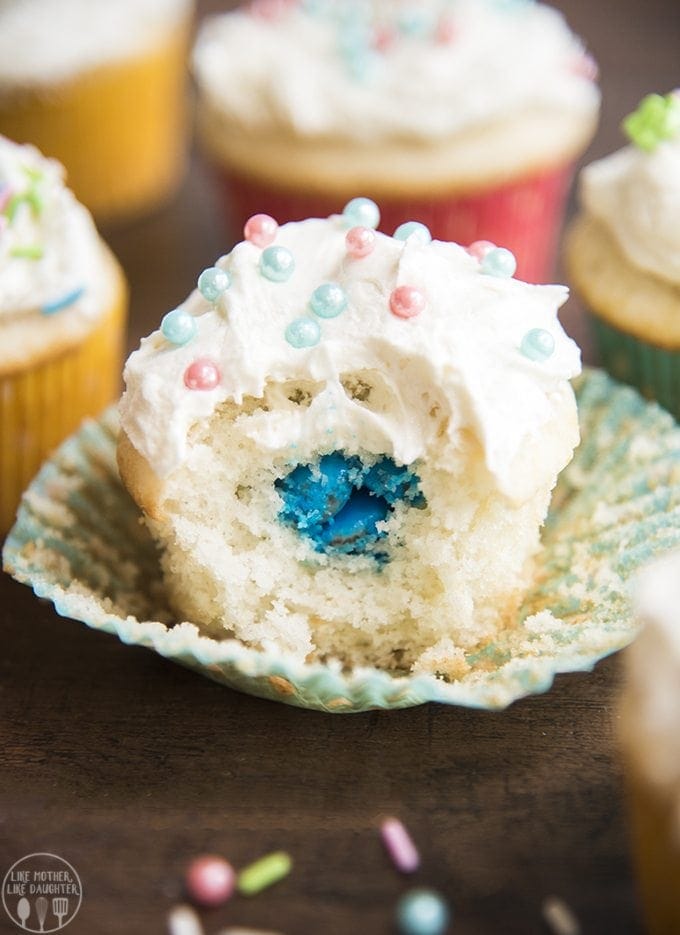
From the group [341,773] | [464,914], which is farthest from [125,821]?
[464,914]

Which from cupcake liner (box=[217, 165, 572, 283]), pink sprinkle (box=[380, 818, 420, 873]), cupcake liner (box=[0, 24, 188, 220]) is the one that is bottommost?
cupcake liner (box=[0, 24, 188, 220])

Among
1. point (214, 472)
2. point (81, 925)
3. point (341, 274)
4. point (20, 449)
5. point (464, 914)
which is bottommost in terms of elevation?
point (20, 449)

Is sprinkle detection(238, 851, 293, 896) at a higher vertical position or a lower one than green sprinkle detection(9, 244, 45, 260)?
lower

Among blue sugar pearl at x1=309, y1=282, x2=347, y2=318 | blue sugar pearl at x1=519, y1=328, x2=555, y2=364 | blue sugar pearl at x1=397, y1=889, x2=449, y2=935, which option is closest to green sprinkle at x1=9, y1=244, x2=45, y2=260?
blue sugar pearl at x1=309, y1=282, x2=347, y2=318

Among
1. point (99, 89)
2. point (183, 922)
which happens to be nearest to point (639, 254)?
point (183, 922)

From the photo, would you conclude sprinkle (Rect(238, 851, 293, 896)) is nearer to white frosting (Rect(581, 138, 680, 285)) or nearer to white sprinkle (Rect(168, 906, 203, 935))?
white sprinkle (Rect(168, 906, 203, 935))

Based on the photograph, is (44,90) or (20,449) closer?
(20,449)

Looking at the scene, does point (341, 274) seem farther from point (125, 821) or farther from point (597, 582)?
point (125, 821)
